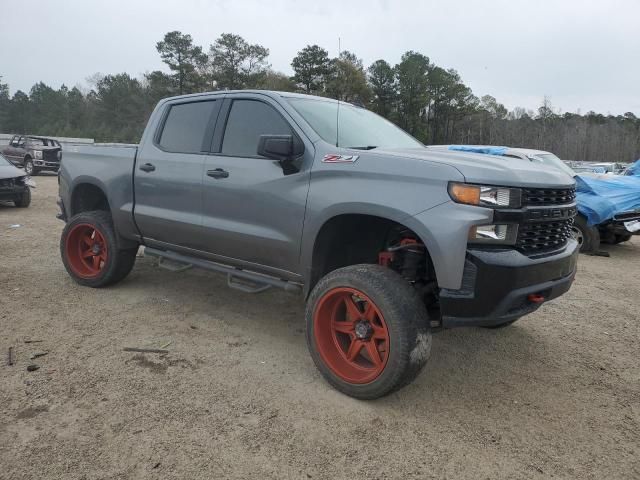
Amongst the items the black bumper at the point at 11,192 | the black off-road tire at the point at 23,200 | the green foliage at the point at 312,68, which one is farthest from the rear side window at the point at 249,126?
the green foliage at the point at 312,68

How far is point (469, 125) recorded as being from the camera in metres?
54.3

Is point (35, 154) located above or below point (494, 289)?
above

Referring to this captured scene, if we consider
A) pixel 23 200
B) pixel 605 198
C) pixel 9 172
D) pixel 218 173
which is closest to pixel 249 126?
pixel 218 173

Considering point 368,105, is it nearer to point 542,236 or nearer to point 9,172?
point 9,172

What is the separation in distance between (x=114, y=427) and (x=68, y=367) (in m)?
0.94

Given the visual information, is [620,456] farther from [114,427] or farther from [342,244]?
[114,427]

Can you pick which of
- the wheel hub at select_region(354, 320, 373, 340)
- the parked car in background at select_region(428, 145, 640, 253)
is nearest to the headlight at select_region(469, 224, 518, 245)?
the wheel hub at select_region(354, 320, 373, 340)

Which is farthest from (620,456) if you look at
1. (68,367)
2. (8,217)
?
(8,217)

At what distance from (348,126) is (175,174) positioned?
1.58 m

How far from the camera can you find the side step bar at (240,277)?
3727mm

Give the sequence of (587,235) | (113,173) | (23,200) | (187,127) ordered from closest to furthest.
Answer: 1. (187,127)
2. (113,173)
3. (587,235)
4. (23,200)

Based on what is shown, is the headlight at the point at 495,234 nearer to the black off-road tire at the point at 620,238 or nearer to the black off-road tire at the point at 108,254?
the black off-road tire at the point at 108,254

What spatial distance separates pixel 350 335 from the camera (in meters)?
3.43

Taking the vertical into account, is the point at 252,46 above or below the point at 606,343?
above
